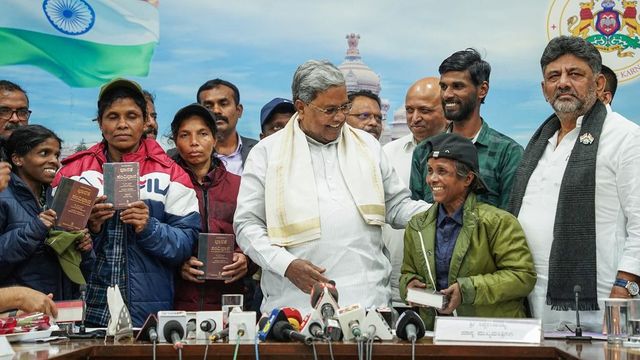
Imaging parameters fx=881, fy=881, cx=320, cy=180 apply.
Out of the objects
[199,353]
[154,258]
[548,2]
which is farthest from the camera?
[548,2]

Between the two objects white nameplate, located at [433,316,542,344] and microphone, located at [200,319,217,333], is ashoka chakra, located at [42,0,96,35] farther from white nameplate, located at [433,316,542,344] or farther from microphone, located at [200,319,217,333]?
white nameplate, located at [433,316,542,344]

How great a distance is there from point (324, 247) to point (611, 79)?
2514 mm

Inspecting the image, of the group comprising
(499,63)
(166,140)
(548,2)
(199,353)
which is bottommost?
(199,353)

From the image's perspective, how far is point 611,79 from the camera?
5.26m

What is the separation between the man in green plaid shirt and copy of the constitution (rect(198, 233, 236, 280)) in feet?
3.17

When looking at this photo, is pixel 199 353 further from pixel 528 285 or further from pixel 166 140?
pixel 166 140

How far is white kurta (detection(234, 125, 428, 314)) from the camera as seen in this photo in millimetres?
3629

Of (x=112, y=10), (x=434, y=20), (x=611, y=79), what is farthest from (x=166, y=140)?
(x=611, y=79)

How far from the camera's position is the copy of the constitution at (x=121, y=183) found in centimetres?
375

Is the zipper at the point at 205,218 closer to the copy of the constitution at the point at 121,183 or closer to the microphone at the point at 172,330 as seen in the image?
the copy of the constitution at the point at 121,183

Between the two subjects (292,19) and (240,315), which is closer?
(240,315)

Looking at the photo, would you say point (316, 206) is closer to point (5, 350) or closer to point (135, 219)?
point (135, 219)

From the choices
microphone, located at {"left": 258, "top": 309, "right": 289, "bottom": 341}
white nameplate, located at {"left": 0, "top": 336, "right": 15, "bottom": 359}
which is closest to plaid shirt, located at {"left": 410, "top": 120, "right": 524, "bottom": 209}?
microphone, located at {"left": 258, "top": 309, "right": 289, "bottom": 341}

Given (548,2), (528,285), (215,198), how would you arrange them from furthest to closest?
(548,2), (215,198), (528,285)
